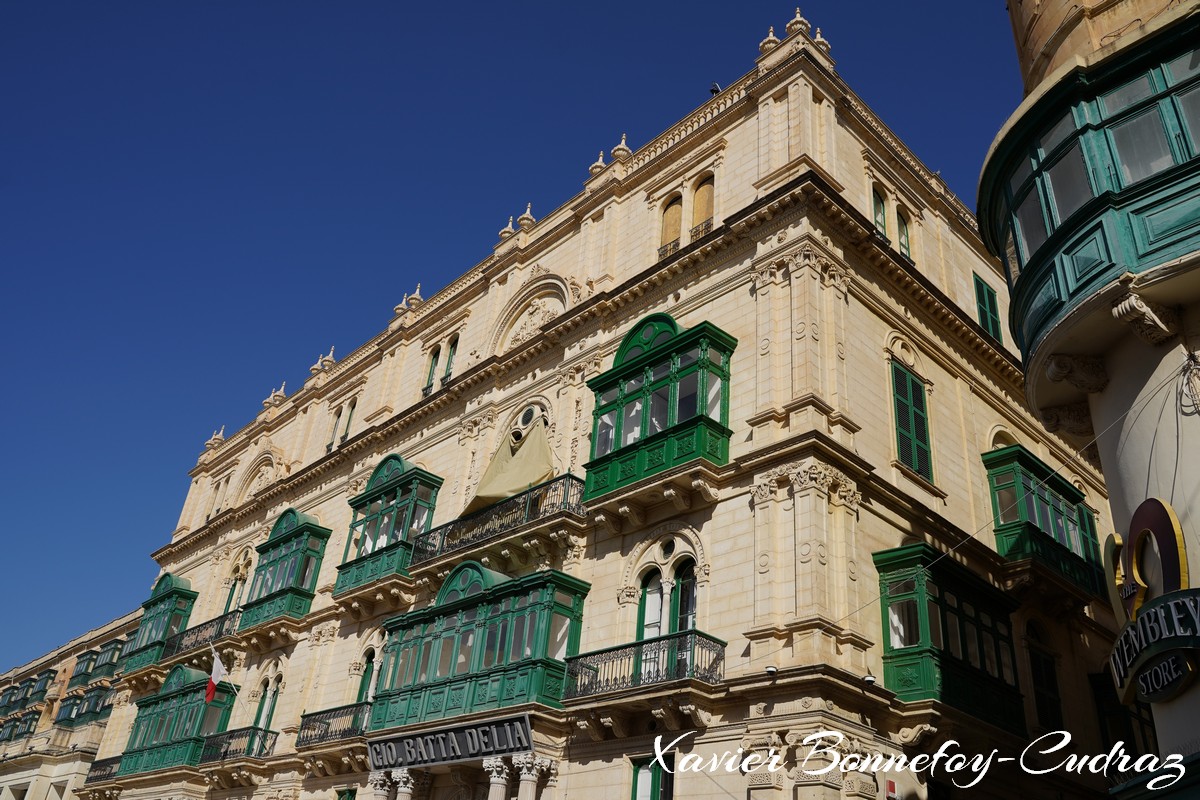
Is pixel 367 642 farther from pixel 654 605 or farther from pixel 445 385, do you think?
pixel 654 605

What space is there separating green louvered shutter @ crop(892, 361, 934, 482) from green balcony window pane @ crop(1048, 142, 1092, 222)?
29.5 ft

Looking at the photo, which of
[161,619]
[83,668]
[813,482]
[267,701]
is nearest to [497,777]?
[813,482]

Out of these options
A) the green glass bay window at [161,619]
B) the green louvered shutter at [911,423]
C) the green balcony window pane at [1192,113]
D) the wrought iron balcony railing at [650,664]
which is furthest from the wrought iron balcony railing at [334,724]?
the green balcony window pane at [1192,113]

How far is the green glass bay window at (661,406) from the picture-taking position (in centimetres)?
2014

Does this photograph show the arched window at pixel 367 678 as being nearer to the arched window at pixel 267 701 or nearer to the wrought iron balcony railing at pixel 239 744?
the wrought iron balcony railing at pixel 239 744

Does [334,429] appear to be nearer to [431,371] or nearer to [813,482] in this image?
[431,371]

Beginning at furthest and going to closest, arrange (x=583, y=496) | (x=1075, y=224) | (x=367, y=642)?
(x=367, y=642) → (x=583, y=496) → (x=1075, y=224)

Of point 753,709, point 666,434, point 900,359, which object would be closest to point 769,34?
point 900,359

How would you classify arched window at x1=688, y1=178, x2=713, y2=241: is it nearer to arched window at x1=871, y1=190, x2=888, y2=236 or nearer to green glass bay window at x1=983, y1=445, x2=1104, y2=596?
arched window at x1=871, y1=190, x2=888, y2=236

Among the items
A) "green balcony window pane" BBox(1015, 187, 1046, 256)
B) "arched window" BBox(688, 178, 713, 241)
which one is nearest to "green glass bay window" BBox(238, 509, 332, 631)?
"arched window" BBox(688, 178, 713, 241)

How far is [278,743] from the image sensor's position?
94.6 ft

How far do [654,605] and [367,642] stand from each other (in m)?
11.5

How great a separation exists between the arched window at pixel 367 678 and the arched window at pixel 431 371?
9.30 metres

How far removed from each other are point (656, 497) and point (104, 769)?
29958 millimetres
